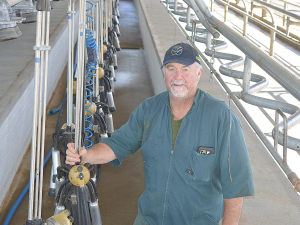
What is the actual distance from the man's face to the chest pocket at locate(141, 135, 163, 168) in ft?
0.74

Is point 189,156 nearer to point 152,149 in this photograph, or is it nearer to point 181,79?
point 152,149

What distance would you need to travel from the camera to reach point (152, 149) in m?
1.67

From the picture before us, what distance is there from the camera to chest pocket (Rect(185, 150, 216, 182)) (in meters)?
1.57

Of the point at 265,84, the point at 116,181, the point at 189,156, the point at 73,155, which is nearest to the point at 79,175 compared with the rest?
the point at 73,155

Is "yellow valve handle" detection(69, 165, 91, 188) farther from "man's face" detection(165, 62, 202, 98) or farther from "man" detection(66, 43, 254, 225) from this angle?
"man's face" detection(165, 62, 202, 98)

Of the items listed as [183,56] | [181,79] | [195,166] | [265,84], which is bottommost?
[195,166]

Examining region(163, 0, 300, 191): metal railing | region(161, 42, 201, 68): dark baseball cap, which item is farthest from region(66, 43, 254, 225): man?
region(163, 0, 300, 191): metal railing

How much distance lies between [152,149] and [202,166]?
0.25 meters

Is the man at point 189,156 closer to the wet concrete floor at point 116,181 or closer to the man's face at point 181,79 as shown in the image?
the man's face at point 181,79

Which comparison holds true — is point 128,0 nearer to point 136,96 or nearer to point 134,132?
point 136,96

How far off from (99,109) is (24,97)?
2.71ft

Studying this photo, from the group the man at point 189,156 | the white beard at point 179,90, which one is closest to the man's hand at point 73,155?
the man at point 189,156

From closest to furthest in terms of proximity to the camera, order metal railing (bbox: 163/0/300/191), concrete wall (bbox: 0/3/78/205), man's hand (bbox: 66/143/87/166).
→ metal railing (bbox: 163/0/300/191) < man's hand (bbox: 66/143/87/166) < concrete wall (bbox: 0/3/78/205)

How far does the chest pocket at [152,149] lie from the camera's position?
1.66 m
